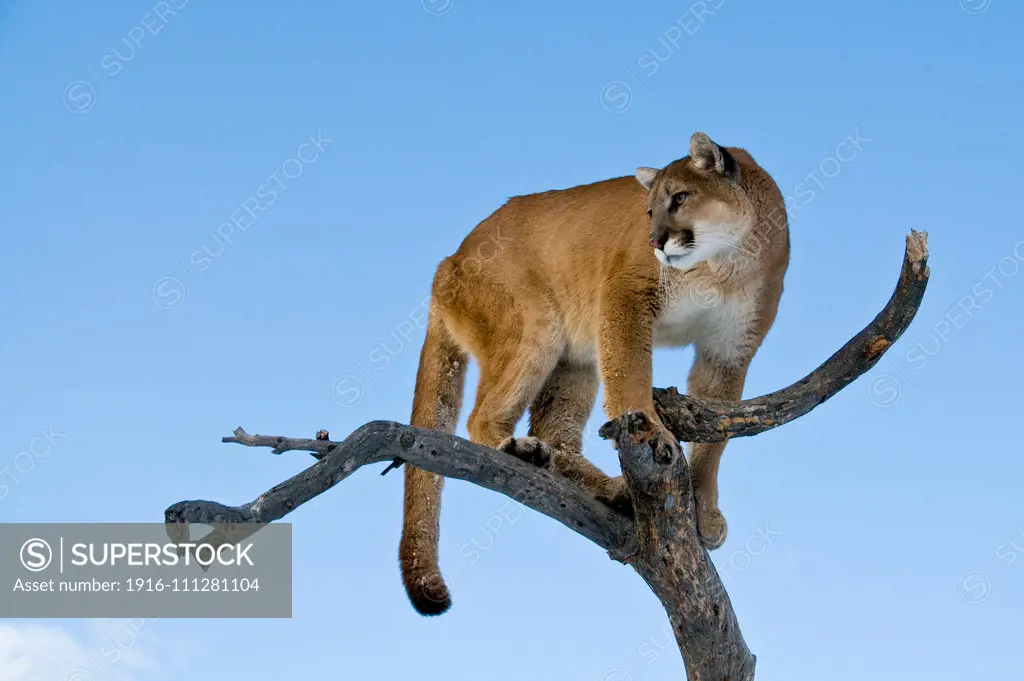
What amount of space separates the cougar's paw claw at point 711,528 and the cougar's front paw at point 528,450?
1128mm

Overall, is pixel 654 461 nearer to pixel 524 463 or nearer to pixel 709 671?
pixel 524 463

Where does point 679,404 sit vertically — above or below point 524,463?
above

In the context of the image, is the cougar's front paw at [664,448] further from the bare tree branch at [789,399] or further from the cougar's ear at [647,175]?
the cougar's ear at [647,175]

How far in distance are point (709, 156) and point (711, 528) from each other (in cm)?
229

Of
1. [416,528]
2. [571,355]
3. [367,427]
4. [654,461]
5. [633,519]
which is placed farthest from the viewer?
[571,355]

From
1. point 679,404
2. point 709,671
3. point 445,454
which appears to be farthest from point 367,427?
point 709,671

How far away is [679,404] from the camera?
6.07 metres

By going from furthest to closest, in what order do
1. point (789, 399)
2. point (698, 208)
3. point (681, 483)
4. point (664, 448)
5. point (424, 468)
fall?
1. point (698, 208)
2. point (789, 399)
3. point (681, 483)
4. point (664, 448)
5. point (424, 468)

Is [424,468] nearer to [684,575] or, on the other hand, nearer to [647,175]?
[684,575]

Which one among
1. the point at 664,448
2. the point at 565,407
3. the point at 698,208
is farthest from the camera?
the point at 565,407

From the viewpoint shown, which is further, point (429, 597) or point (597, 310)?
point (597, 310)

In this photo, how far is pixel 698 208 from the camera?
6191 millimetres

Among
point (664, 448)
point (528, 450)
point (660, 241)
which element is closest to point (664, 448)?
point (664, 448)

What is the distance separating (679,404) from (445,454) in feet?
5.35
